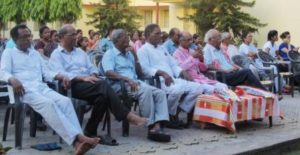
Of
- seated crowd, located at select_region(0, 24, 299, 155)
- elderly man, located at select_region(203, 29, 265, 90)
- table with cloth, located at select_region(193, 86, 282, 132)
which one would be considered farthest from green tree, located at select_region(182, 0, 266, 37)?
table with cloth, located at select_region(193, 86, 282, 132)

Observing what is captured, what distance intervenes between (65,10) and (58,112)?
20.4 meters

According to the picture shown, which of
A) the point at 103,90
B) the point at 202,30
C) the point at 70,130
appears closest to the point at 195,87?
the point at 103,90

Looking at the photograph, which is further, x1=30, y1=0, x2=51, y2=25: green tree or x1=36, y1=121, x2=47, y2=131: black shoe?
x1=30, y1=0, x2=51, y2=25: green tree

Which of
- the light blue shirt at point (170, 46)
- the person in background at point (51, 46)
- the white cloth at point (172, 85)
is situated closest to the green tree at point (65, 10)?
the light blue shirt at point (170, 46)

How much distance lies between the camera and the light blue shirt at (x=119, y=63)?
7.47 m

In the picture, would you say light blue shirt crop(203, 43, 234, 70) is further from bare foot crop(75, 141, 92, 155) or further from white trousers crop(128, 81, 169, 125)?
bare foot crop(75, 141, 92, 155)

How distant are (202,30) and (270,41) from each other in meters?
9.92

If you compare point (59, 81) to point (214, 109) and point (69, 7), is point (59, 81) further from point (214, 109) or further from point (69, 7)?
point (69, 7)

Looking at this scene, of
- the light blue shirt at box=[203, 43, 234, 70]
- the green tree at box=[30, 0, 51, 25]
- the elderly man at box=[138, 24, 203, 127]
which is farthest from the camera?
the green tree at box=[30, 0, 51, 25]

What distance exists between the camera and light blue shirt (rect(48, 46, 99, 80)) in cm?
712

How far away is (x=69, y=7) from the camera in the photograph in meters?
26.3

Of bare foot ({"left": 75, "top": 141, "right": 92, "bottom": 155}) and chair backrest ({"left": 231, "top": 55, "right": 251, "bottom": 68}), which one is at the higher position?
chair backrest ({"left": 231, "top": 55, "right": 251, "bottom": 68})

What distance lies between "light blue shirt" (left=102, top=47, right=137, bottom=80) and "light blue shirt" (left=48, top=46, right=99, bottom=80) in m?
0.20

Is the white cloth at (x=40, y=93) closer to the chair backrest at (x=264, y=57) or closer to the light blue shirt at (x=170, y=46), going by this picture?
the light blue shirt at (x=170, y=46)
